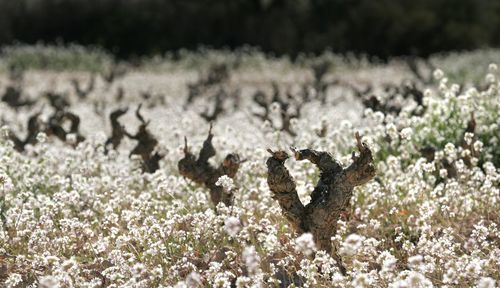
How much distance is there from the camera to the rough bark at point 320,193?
6.06 meters

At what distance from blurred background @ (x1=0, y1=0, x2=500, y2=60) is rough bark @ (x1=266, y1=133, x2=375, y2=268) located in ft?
76.4

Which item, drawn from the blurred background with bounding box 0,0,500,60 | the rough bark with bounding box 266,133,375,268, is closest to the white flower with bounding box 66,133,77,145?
the rough bark with bounding box 266,133,375,268

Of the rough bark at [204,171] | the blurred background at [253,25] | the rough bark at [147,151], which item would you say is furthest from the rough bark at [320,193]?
the blurred background at [253,25]

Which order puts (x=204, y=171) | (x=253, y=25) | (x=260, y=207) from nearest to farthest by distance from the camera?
(x=260, y=207), (x=204, y=171), (x=253, y=25)

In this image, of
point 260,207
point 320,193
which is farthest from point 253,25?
point 320,193

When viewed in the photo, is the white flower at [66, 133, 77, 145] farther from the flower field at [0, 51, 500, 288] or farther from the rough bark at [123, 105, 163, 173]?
the rough bark at [123, 105, 163, 173]

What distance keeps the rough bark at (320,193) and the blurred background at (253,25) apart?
76.4 feet

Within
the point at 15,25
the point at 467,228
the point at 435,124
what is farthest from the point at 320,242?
the point at 15,25

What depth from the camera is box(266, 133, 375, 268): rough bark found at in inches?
Result: 239

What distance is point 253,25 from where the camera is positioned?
1191 inches

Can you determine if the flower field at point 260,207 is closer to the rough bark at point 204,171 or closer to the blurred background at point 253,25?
the rough bark at point 204,171

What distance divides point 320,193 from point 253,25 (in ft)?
80.0

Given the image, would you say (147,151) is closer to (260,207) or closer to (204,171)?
(204,171)

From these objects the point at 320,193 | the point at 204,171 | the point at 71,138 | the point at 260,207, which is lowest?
the point at 320,193
